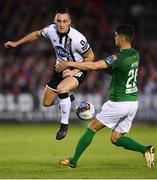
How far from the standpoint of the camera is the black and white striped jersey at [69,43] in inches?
496

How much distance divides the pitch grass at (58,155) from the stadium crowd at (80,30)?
126cm

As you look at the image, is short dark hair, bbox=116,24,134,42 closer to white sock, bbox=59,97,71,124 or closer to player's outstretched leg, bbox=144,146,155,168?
player's outstretched leg, bbox=144,146,155,168

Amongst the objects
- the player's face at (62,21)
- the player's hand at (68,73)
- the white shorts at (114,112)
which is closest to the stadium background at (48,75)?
the player's hand at (68,73)

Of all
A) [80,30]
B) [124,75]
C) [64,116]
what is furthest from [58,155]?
[80,30]

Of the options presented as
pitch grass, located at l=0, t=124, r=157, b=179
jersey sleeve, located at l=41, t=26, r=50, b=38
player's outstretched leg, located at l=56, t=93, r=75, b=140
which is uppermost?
jersey sleeve, located at l=41, t=26, r=50, b=38

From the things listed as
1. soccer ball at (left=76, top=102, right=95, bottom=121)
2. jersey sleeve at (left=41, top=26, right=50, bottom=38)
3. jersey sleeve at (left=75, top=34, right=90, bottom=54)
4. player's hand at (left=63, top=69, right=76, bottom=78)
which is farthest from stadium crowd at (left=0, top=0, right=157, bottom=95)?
soccer ball at (left=76, top=102, right=95, bottom=121)

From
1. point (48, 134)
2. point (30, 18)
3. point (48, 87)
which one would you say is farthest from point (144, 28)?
point (48, 87)

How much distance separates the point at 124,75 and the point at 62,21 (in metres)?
1.68

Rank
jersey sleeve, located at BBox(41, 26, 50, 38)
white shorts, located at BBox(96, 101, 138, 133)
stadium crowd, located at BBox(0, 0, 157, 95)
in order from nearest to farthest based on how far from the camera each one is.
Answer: white shorts, located at BBox(96, 101, 138, 133)
jersey sleeve, located at BBox(41, 26, 50, 38)
stadium crowd, located at BBox(0, 0, 157, 95)

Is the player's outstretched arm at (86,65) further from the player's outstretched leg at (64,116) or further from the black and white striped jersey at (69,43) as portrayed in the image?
the player's outstretched leg at (64,116)

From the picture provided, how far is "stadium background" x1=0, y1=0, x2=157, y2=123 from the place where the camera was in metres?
21.2

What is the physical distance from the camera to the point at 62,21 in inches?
489

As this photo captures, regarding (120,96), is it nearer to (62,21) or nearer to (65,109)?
(65,109)

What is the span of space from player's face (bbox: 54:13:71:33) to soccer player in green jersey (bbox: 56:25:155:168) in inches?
54.0
